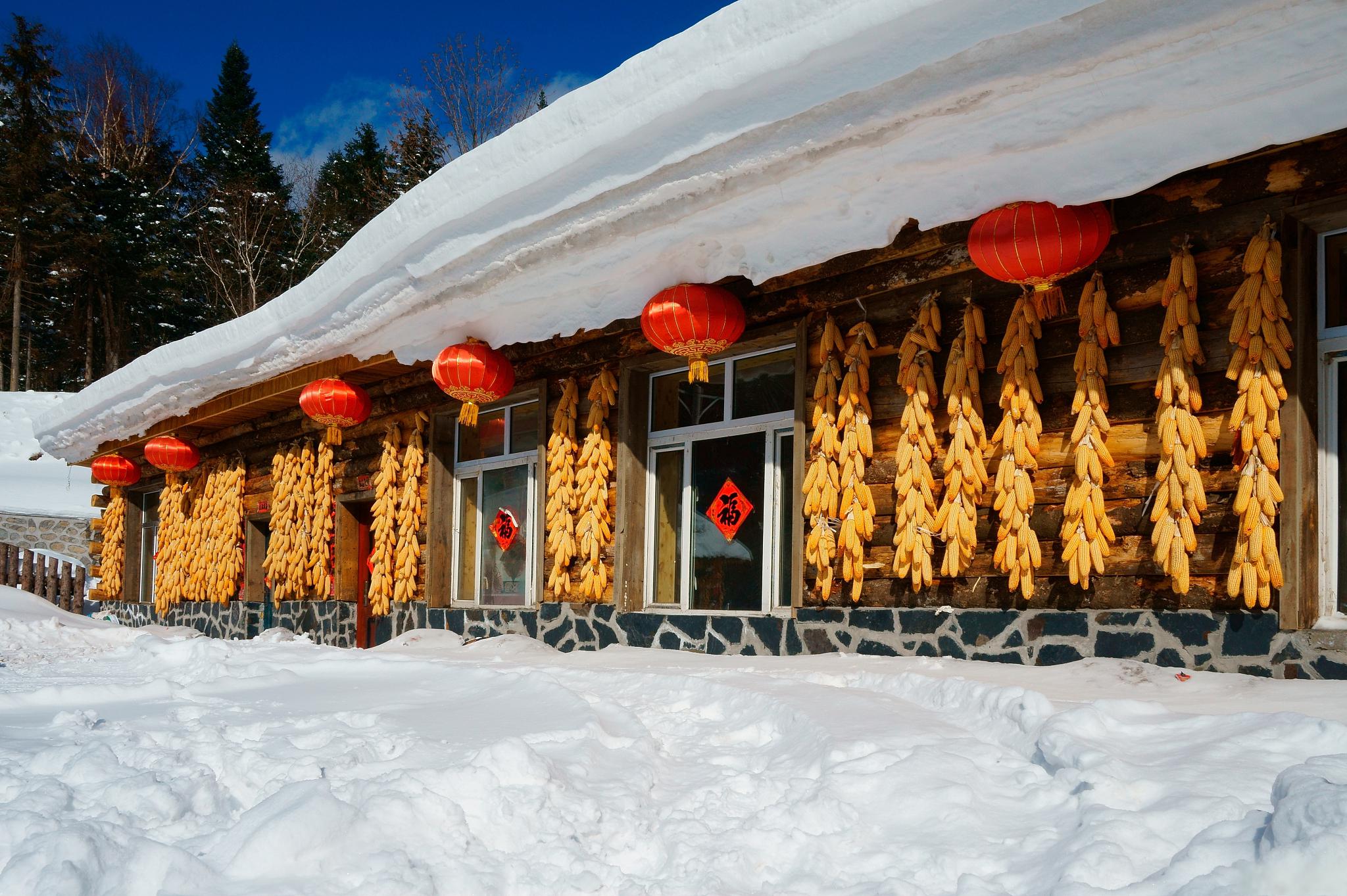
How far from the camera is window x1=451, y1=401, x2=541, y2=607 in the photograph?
30.5ft

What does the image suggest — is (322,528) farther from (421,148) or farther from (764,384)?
(421,148)

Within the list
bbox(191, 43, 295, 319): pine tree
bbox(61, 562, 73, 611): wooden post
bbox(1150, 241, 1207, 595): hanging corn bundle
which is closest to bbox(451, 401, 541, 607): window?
bbox(1150, 241, 1207, 595): hanging corn bundle

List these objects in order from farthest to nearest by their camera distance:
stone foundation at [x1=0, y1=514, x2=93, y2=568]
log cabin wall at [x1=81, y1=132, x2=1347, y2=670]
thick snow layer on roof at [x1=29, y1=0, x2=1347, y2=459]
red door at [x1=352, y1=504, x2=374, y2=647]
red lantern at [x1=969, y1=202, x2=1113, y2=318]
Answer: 1. stone foundation at [x1=0, y1=514, x2=93, y2=568]
2. red door at [x1=352, y1=504, x2=374, y2=647]
3. red lantern at [x1=969, y1=202, x2=1113, y2=318]
4. log cabin wall at [x1=81, y1=132, x2=1347, y2=670]
5. thick snow layer on roof at [x1=29, y1=0, x2=1347, y2=459]

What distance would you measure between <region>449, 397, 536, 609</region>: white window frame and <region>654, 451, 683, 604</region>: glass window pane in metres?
1.35

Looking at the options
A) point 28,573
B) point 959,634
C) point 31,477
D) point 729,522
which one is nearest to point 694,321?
point 729,522

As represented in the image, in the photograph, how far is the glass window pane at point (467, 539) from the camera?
9.99m

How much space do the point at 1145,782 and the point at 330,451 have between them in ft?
33.4

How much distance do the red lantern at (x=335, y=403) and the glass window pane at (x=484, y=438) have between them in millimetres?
1000

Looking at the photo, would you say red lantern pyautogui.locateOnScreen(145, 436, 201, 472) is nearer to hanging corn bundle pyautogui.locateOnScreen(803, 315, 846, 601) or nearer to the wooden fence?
the wooden fence

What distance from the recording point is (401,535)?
33.7 feet

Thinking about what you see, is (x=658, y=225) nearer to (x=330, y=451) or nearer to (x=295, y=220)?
(x=330, y=451)

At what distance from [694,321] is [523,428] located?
3.29m

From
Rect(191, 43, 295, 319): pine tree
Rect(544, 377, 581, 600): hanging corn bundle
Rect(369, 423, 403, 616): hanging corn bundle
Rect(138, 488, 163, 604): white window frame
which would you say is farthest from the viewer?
Rect(191, 43, 295, 319): pine tree

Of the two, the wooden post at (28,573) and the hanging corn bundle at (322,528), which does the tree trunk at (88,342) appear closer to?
the wooden post at (28,573)
